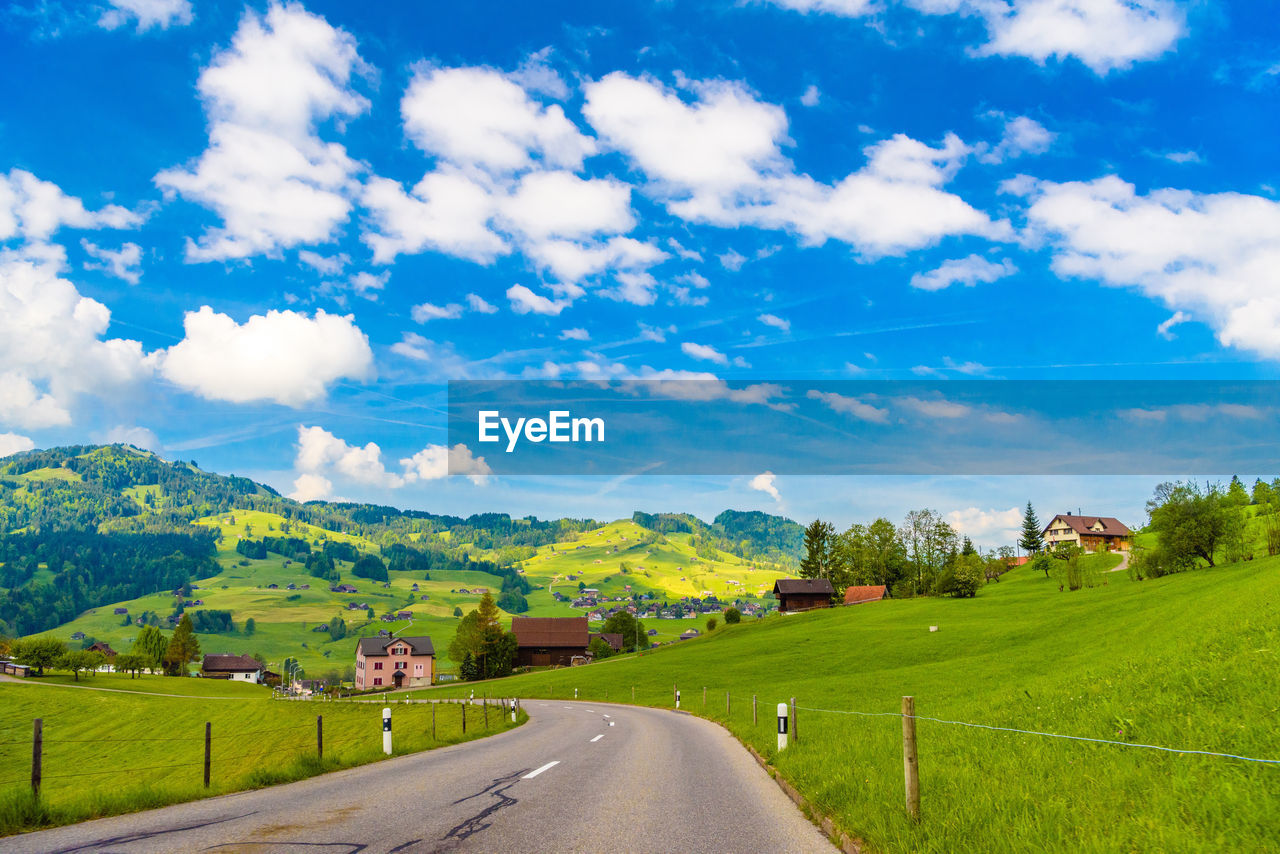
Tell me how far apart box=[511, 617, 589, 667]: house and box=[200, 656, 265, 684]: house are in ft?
312

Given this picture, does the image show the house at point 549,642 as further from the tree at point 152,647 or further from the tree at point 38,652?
the tree at point 38,652

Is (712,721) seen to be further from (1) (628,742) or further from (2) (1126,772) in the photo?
(2) (1126,772)

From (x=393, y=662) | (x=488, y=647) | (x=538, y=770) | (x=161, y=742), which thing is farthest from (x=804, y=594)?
(x=538, y=770)

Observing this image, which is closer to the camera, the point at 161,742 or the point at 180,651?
the point at 161,742

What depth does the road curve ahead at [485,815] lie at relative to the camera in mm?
8086

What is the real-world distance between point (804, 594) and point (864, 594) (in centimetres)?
1313

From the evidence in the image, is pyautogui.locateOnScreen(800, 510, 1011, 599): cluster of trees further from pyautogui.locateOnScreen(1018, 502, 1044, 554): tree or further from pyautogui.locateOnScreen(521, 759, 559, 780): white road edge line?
pyautogui.locateOnScreen(521, 759, 559, 780): white road edge line

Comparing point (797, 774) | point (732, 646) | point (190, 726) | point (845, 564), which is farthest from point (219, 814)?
point (845, 564)

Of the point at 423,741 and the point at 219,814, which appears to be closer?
the point at 219,814

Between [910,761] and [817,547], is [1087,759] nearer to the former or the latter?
[910,761]

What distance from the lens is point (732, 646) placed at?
86.7m

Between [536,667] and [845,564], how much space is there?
65.3m

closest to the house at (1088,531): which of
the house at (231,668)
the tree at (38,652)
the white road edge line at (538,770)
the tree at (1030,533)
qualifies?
the tree at (1030,533)

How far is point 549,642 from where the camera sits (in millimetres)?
143875
